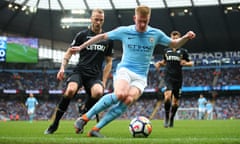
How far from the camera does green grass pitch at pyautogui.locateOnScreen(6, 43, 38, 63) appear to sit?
43688 mm

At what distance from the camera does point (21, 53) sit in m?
44.5

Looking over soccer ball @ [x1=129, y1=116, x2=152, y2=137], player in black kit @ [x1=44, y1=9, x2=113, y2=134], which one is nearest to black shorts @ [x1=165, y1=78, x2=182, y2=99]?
player in black kit @ [x1=44, y1=9, x2=113, y2=134]

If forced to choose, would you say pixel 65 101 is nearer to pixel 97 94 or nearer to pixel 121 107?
pixel 97 94

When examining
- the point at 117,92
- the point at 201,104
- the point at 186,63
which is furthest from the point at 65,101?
the point at 201,104

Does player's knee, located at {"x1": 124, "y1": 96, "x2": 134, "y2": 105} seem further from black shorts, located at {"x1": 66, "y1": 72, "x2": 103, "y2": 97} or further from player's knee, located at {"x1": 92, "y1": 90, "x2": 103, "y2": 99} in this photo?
black shorts, located at {"x1": 66, "y1": 72, "x2": 103, "y2": 97}

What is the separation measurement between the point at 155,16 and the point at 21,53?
1668 cm

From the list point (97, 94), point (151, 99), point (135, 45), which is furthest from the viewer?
point (151, 99)

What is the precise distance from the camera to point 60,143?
4.46 m

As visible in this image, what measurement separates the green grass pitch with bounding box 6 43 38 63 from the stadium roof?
351 centimetres

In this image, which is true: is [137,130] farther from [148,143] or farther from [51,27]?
[51,27]

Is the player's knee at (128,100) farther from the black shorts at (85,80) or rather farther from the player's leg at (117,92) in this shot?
the black shorts at (85,80)

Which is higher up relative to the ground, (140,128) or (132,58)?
(132,58)

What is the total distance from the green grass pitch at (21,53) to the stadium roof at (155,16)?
351cm

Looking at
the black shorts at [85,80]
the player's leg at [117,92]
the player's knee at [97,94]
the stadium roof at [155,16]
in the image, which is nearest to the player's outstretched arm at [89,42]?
the player's leg at [117,92]
